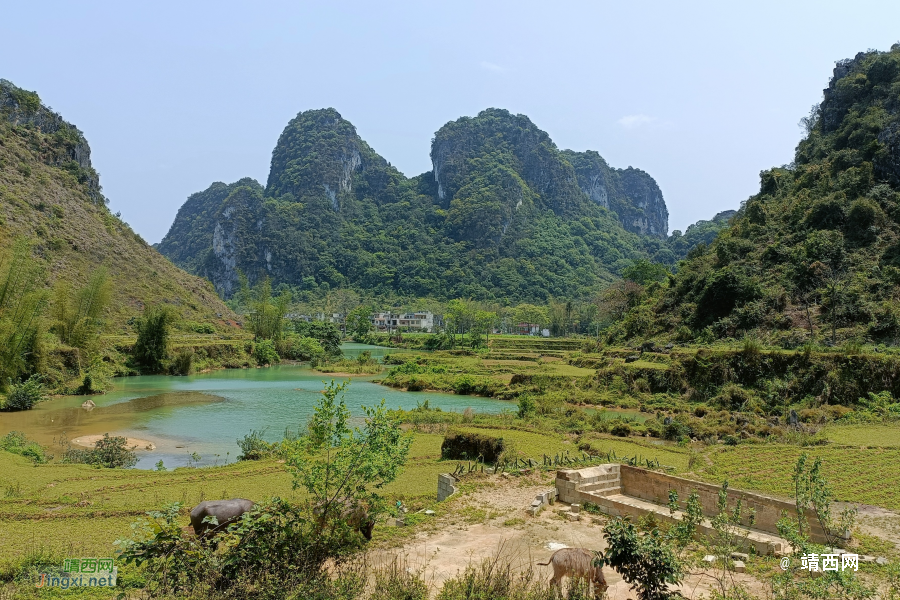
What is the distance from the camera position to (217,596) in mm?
5246

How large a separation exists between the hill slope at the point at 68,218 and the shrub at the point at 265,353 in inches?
436

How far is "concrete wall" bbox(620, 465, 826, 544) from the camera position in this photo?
9.05 m

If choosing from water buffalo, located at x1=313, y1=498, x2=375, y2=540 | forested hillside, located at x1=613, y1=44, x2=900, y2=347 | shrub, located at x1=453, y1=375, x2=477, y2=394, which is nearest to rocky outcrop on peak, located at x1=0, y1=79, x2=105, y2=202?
shrub, located at x1=453, y1=375, x2=477, y2=394

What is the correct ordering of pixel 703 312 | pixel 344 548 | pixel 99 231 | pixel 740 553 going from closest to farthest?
pixel 344 548
pixel 740 553
pixel 703 312
pixel 99 231

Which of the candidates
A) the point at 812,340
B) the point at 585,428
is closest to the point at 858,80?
the point at 812,340

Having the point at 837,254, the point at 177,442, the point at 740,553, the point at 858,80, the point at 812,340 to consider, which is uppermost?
Result: the point at 858,80

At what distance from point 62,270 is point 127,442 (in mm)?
37517

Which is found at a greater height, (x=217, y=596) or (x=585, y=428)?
(x=217, y=596)

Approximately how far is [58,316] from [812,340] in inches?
1809

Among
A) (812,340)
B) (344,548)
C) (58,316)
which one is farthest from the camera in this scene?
(58,316)

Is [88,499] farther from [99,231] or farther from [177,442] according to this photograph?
[99,231]

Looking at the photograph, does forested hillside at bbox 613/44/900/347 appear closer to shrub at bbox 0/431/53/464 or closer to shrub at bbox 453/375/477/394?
shrub at bbox 453/375/477/394

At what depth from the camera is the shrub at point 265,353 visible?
56500mm

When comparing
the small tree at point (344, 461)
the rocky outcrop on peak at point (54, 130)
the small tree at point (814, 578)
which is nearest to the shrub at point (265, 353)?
the rocky outcrop on peak at point (54, 130)
